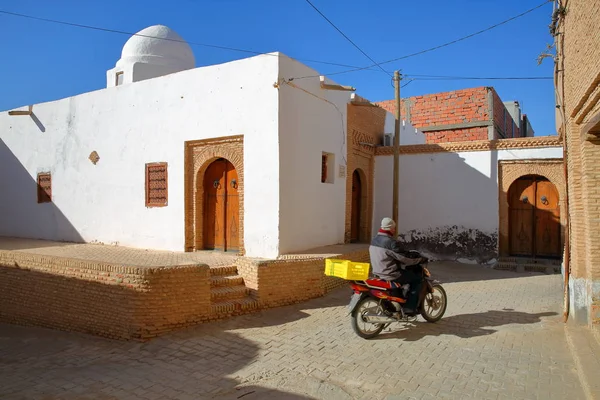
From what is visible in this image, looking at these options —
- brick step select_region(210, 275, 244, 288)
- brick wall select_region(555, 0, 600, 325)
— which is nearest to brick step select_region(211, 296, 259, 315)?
brick step select_region(210, 275, 244, 288)

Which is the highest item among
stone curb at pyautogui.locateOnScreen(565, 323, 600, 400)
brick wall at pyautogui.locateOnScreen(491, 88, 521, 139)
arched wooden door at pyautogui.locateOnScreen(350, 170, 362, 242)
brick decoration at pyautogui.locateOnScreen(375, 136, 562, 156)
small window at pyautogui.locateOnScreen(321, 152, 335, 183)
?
brick wall at pyautogui.locateOnScreen(491, 88, 521, 139)

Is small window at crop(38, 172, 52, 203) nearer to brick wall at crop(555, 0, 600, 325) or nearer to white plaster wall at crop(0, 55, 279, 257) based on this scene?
white plaster wall at crop(0, 55, 279, 257)

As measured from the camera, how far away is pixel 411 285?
5402 mm

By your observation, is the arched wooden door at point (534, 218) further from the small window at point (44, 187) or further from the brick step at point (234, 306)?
the small window at point (44, 187)

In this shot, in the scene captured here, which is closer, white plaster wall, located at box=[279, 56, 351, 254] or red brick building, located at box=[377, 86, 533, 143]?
Answer: white plaster wall, located at box=[279, 56, 351, 254]

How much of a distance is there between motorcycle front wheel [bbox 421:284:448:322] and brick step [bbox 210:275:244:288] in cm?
304

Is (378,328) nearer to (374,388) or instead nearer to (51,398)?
(374,388)

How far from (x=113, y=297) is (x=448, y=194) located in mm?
8742

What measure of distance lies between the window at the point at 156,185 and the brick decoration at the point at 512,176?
27.2ft

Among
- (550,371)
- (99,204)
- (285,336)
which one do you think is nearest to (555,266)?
(550,371)

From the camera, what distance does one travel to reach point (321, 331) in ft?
18.6

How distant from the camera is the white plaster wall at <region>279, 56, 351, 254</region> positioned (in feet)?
26.0

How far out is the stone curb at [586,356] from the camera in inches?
142

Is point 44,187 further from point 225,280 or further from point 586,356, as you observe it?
point 586,356
